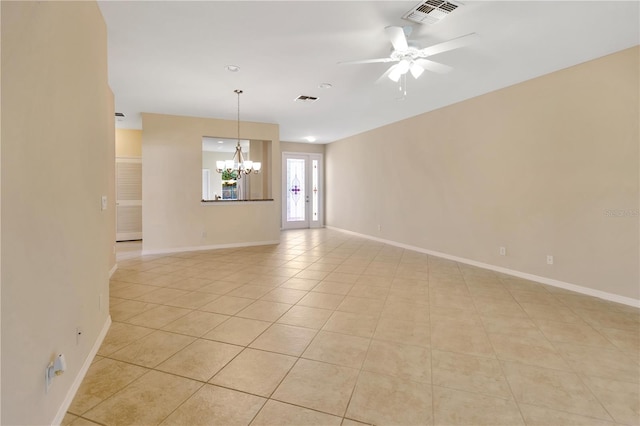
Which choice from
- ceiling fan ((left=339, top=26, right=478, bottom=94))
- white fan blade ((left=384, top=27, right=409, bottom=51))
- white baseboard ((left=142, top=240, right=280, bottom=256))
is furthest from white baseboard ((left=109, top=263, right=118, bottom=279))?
white fan blade ((left=384, top=27, right=409, bottom=51))

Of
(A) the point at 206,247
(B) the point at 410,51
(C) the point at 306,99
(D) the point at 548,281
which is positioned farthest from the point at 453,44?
(A) the point at 206,247

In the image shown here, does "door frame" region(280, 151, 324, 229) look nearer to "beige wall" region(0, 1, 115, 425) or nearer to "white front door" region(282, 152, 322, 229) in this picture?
"white front door" region(282, 152, 322, 229)

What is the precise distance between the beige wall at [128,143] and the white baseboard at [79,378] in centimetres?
603

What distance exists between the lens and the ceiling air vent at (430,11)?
2455 mm

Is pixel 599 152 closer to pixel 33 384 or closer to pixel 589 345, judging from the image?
pixel 589 345

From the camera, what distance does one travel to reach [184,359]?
7.37 feet

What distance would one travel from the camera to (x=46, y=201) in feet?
4.91

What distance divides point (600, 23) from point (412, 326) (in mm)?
3233

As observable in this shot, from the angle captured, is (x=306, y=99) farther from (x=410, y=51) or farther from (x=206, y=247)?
(x=206, y=247)

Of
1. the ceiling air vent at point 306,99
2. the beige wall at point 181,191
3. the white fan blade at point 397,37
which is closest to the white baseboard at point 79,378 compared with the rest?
the white fan blade at point 397,37

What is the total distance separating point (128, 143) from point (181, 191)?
257cm

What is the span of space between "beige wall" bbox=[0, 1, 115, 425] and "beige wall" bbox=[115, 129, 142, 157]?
19.3 feet

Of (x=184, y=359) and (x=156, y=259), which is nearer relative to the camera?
(x=184, y=359)

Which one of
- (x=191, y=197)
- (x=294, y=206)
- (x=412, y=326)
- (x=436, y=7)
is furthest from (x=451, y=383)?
(x=294, y=206)
